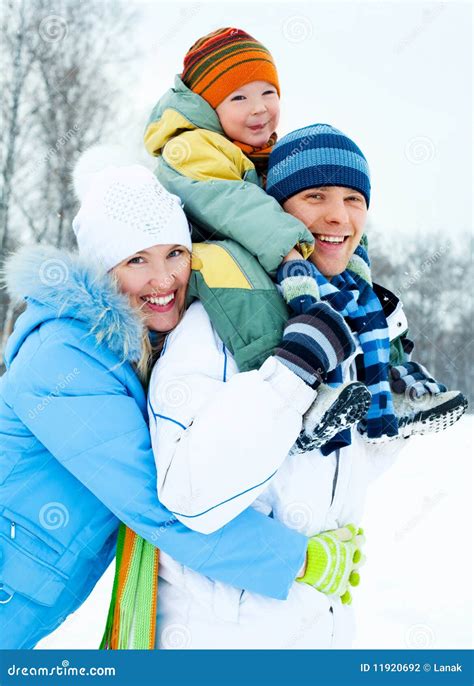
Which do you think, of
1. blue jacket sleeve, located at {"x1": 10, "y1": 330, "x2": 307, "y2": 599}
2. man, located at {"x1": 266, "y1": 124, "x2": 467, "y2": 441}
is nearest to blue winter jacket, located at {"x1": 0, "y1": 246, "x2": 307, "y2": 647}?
blue jacket sleeve, located at {"x1": 10, "y1": 330, "x2": 307, "y2": 599}

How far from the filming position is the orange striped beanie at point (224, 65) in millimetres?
2406

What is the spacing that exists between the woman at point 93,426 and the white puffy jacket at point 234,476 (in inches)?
2.9

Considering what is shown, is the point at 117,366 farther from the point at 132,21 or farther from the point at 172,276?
the point at 132,21

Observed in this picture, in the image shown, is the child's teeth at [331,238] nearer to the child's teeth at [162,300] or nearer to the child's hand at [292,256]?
the child's hand at [292,256]

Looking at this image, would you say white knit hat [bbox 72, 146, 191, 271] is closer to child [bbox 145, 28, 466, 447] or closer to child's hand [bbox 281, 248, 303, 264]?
child [bbox 145, 28, 466, 447]

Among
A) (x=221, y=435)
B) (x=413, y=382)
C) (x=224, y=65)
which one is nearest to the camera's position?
(x=221, y=435)

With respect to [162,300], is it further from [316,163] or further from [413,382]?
[413,382]

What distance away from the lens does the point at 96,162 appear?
90.8 inches

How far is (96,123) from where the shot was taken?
896 centimetres

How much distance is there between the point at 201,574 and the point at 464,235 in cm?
2571

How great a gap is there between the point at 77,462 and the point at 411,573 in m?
3.48

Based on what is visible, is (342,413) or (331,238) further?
(331,238)

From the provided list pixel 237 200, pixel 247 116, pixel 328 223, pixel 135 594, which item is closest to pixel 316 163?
pixel 328 223

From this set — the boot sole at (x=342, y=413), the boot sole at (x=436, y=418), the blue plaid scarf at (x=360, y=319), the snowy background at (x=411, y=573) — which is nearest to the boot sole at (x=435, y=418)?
the boot sole at (x=436, y=418)
